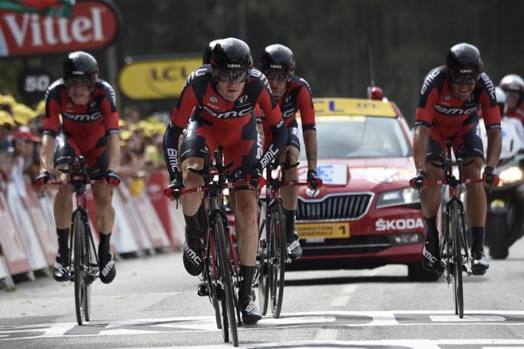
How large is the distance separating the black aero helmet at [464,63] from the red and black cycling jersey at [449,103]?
26 centimetres

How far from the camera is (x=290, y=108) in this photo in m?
14.1

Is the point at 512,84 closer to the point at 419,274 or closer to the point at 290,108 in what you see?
the point at 419,274

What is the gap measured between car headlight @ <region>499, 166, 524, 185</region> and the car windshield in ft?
8.69

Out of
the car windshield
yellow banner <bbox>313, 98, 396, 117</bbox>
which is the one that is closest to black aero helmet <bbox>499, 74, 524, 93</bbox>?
yellow banner <bbox>313, 98, 396, 117</bbox>

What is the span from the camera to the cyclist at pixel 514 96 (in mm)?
20359

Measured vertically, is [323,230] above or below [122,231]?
above

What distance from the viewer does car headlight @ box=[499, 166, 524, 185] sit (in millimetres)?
19859

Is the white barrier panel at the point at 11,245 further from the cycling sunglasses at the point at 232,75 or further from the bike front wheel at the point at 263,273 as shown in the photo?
the cycling sunglasses at the point at 232,75

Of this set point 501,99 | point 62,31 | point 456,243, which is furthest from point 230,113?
point 62,31

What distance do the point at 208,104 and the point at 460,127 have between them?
2751 millimetres

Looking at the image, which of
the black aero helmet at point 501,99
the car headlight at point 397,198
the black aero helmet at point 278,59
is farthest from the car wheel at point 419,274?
the black aero helmet at point 278,59

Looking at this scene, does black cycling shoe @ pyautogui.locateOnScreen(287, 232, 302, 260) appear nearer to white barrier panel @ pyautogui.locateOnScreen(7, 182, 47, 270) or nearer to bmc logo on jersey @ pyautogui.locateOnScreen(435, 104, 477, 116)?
bmc logo on jersey @ pyautogui.locateOnScreen(435, 104, 477, 116)

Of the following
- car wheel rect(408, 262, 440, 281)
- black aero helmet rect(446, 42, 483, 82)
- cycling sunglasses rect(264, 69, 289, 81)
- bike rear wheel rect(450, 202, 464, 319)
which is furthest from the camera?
car wheel rect(408, 262, 440, 281)

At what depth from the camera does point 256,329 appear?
473 inches
